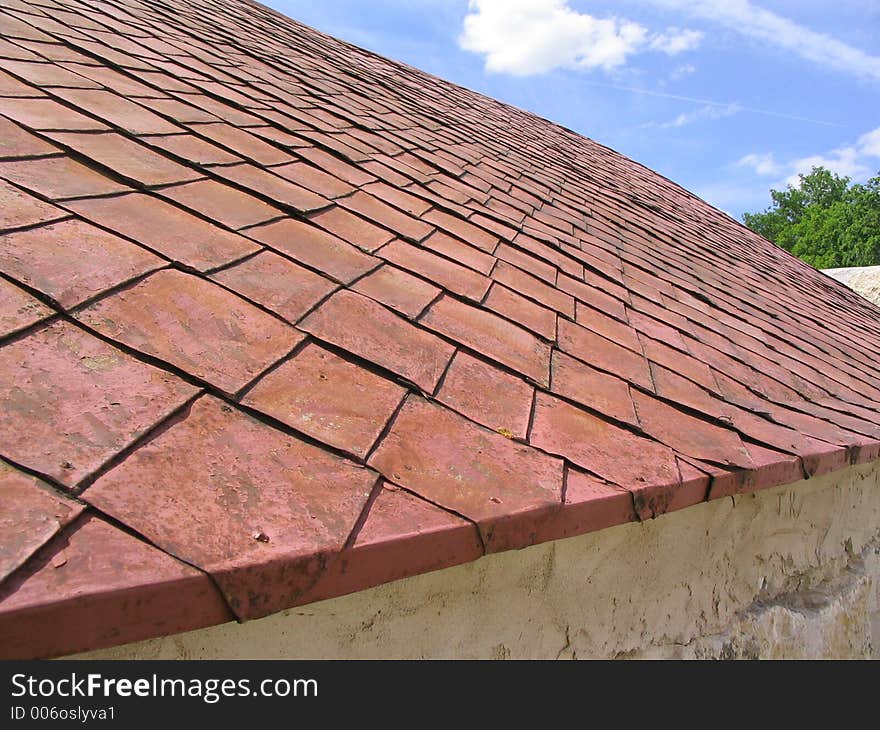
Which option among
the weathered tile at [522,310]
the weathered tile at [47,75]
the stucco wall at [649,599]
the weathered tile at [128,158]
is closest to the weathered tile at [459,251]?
the weathered tile at [522,310]

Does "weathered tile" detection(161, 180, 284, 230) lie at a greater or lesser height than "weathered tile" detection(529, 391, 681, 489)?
greater

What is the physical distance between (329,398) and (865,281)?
11.2 metres

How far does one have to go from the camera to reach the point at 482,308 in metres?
1.86

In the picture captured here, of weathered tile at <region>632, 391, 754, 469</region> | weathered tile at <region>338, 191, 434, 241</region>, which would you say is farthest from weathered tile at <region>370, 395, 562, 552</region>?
weathered tile at <region>338, 191, 434, 241</region>

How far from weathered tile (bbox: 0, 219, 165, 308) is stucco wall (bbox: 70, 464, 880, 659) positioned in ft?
2.07

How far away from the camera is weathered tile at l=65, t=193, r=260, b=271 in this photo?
142 centimetres

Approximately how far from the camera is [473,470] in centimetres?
117

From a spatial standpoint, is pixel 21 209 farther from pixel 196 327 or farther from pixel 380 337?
pixel 380 337

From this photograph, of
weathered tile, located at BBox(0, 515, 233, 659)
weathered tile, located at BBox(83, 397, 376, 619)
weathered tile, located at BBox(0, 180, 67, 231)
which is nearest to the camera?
weathered tile, located at BBox(0, 515, 233, 659)

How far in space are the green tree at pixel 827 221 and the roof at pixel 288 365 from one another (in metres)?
30.7

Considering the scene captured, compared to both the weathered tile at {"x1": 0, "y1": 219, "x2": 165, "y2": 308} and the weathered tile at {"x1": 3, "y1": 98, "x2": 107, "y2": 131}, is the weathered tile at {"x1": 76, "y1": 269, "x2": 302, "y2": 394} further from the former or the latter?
the weathered tile at {"x1": 3, "y1": 98, "x2": 107, "y2": 131}

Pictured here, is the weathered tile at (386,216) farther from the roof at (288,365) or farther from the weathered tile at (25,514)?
the weathered tile at (25,514)

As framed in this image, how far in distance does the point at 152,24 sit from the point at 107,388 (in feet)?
9.28
